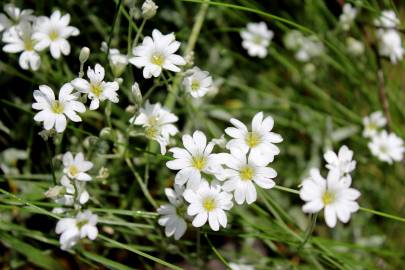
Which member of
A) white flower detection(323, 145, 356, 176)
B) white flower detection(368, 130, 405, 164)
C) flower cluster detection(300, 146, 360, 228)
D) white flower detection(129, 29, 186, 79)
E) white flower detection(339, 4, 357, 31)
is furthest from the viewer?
white flower detection(339, 4, 357, 31)

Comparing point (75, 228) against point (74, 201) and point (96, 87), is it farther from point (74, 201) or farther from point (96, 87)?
point (96, 87)

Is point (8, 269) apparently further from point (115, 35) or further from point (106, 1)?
point (106, 1)

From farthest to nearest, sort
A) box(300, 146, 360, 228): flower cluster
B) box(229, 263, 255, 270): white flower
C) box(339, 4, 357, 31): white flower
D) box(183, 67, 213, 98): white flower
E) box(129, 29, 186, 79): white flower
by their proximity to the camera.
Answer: box(339, 4, 357, 31): white flower < box(229, 263, 255, 270): white flower < box(183, 67, 213, 98): white flower < box(129, 29, 186, 79): white flower < box(300, 146, 360, 228): flower cluster

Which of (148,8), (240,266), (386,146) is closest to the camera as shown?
(148,8)

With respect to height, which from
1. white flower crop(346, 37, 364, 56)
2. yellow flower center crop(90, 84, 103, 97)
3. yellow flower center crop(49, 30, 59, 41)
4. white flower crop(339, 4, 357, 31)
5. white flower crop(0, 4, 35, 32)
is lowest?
yellow flower center crop(90, 84, 103, 97)

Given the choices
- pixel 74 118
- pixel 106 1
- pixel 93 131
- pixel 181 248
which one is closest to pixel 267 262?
pixel 181 248

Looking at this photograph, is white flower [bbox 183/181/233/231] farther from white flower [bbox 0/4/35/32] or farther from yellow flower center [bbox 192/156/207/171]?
white flower [bbox 0/4/35/32]

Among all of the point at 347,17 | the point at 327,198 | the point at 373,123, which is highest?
the point at 347,17

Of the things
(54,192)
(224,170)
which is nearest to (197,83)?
(224,170)

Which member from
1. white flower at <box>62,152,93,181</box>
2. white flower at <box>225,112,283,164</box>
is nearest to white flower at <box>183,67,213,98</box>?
white flower at <box>225,112,283,164</box>
